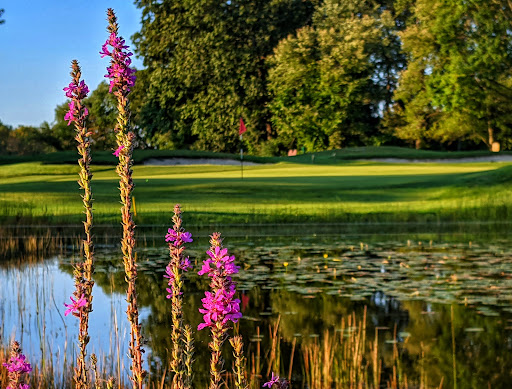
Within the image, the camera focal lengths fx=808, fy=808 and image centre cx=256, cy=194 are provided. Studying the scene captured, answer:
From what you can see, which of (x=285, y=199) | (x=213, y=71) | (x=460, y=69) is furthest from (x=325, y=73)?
(x=285, y=199)

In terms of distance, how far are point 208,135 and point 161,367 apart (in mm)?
47923

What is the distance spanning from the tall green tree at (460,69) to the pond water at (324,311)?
32144 mm

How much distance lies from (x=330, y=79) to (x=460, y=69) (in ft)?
28.3

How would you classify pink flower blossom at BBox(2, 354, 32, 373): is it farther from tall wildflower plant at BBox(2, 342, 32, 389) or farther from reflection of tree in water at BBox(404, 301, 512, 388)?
reflection of tree in water at BBox(404, 301, 512, 388)

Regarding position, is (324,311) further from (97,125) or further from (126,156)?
(97,125)

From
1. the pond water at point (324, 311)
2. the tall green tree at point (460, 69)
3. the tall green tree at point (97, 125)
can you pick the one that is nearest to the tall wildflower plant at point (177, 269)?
the pond water at point (324, 311)

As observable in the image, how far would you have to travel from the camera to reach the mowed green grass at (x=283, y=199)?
23.4 meters

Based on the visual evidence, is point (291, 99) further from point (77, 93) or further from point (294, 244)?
point (77, 93)

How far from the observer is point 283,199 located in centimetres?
2512

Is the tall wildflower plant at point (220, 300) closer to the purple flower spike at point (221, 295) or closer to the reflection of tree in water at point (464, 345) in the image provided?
the purple flower spike at point (221, 295)

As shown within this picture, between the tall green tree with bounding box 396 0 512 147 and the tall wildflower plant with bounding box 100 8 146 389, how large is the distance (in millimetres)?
46957

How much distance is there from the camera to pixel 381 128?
55219 mm

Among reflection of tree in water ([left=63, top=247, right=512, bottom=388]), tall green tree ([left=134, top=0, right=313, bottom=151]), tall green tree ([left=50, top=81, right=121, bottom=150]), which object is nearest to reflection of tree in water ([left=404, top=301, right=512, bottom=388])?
reflection of tree in water ([left=63, top=247, right=512, bottom=388])

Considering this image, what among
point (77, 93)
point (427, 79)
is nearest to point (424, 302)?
point (77, 93)
